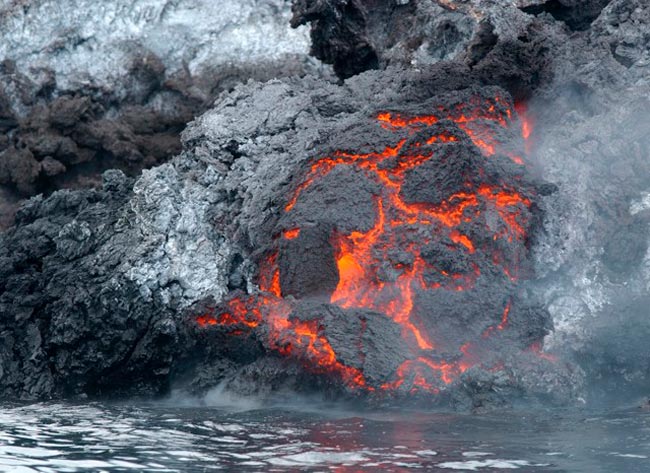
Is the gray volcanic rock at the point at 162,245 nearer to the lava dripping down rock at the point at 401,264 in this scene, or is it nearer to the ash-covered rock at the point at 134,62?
the lava dripping down rock at the point at 401,264

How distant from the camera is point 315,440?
923cm

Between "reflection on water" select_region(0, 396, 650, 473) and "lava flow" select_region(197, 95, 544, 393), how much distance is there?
0.71 meters

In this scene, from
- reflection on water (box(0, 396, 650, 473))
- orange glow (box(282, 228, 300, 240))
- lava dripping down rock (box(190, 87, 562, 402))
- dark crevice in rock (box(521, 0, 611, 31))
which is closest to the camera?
reflection on water (box(0, 396, 650, 473))

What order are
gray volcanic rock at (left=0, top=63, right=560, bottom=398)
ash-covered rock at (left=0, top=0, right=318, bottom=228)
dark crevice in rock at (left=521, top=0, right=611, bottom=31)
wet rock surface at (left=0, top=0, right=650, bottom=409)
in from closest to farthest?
wet rock surface at (left=0, top=0, right=650, bottom=409), gray volcanic rock at (left=0, top=63, right=560, bottom=398), dark crevice in rock at (left=521, top=0, right=611, bottom=31), ash-covered rock at (left=0, top=0, right=318, bottom=228)

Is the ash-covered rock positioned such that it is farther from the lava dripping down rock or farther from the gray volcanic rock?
the lava dripping down rock

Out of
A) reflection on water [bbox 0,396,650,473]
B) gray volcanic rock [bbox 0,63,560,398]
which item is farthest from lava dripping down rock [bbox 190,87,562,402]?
reflection on water [bbox 0,396,650,473]

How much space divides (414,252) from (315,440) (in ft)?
11.4

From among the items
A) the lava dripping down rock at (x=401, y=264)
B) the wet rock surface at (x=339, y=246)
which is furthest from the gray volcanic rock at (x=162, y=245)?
the lava dripping down rock at (x=401, y=264)

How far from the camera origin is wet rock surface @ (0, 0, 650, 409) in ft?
38.5

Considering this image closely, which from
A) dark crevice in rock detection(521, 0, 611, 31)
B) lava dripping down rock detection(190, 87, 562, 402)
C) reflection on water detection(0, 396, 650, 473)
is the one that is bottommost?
reflection on water detection(0, 396, 650, 473)

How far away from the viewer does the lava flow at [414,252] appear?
11523 millimetres

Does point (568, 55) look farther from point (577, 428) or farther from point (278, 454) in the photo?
point (278, 454)

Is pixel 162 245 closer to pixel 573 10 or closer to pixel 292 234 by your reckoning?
pixel 292 234

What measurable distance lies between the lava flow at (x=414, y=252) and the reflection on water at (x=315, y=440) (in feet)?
2.34
